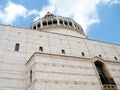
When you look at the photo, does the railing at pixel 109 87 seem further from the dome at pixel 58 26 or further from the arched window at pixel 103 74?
the dome at pixel 58 26

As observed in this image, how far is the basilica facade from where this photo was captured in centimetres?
1283

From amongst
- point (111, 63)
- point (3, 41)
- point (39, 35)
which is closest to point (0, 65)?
point (3, 41)

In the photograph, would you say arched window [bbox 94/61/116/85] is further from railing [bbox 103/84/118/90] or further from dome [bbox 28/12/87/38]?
dome [bbox 28/12/87/38]

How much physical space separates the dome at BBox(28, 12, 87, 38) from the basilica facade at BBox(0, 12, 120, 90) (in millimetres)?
4004

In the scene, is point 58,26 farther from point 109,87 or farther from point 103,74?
point 109,87

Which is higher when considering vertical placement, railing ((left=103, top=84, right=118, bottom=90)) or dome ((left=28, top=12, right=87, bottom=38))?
dome ((left=28, top=12, right=87, bottom=38))

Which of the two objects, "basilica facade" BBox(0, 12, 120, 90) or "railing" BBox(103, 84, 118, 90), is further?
"railing" BBox(103, 84, 118, 90)

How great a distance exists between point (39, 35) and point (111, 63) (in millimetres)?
8984

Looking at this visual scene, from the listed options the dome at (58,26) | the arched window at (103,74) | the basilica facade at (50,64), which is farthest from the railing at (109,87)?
the dome at (58,26)

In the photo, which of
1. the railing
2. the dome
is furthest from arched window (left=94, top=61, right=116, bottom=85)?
the dome

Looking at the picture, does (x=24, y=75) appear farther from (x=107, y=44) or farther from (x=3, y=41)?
(x=107, y=44)

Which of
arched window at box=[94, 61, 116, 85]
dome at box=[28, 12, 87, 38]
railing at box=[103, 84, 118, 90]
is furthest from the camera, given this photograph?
dome at box=[28, 12, 87, 38]

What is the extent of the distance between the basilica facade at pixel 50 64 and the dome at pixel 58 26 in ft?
13.1

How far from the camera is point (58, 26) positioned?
23.9m
